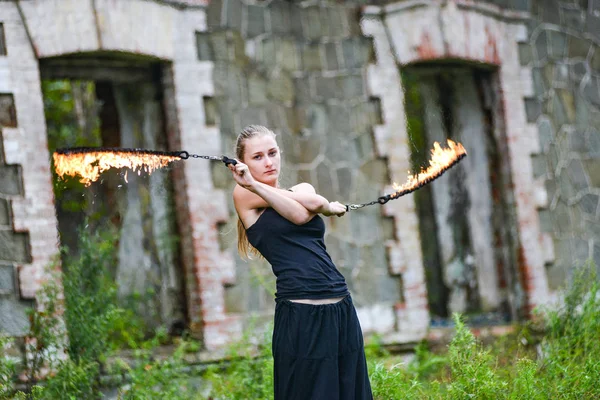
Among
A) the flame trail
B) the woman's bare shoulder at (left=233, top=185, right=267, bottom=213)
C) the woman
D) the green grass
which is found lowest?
the green grass

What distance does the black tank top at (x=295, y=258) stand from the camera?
160 inches

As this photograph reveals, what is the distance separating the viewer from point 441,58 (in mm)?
8047

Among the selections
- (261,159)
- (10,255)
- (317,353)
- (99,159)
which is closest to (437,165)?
(261,159)

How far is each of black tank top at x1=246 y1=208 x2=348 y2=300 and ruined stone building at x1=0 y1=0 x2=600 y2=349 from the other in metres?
1.45

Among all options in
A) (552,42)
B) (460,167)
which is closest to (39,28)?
(460,167)

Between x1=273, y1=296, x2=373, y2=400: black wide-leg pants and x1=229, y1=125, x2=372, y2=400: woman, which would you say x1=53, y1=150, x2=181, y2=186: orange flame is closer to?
x1=229, y1=125, x2=372, y2=400: woman

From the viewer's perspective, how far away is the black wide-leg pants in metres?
3.96

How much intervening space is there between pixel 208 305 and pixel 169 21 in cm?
210

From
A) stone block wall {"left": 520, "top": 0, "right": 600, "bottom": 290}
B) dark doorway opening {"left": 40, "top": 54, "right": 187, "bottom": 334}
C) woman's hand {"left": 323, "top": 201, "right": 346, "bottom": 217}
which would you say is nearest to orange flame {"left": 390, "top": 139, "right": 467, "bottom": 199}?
woman's hand {"left": 323, "top": 201, "right": 346, "bottom": 217}

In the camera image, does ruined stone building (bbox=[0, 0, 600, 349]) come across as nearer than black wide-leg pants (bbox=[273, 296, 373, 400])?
No

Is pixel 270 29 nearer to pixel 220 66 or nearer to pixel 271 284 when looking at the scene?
pixel 220 66

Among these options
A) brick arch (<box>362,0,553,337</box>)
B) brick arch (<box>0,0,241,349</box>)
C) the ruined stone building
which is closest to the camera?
brick arch (<box>0,0,241,349</box>)

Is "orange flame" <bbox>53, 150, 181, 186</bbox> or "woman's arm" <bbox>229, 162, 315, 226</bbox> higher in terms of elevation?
"orange flame" <bbox>53, 150, 181, 186</bbox>

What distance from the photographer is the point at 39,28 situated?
6.19m
